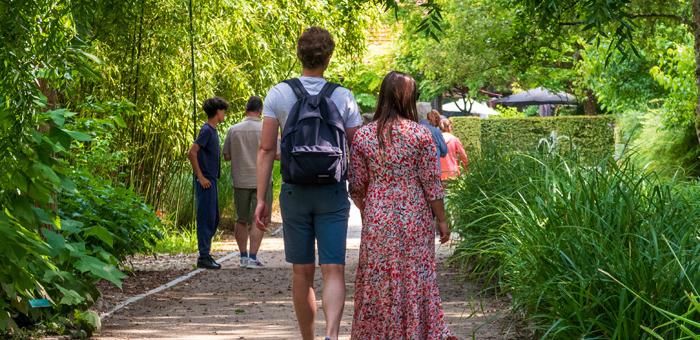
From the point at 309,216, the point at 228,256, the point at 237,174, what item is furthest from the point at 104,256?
the point at 228,256

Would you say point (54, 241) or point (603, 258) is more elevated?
point (603, 258)

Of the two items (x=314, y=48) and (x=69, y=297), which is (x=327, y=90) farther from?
(x=69, y=297)

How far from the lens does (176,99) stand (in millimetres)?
14430

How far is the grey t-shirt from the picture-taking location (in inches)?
261

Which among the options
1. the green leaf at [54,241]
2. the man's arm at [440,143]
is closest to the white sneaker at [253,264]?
the man's arm at [440,143]

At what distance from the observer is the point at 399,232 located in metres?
6.52

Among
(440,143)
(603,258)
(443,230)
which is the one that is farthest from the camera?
(440,143)

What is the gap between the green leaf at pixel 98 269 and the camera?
7.37m

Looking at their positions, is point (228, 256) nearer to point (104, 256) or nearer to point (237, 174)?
point (237, 174)

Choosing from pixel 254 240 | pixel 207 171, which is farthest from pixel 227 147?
pixel 254 240

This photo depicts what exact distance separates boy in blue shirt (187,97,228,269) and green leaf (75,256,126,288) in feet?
15.9

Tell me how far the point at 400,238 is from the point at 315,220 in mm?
461

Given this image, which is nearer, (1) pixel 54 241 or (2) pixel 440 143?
(1) pixel 54 241

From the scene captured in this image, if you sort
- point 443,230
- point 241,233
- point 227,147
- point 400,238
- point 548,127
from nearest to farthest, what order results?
point 400,238 < point 443,230 < point 241,233 < point 227,147 < point 548,127
